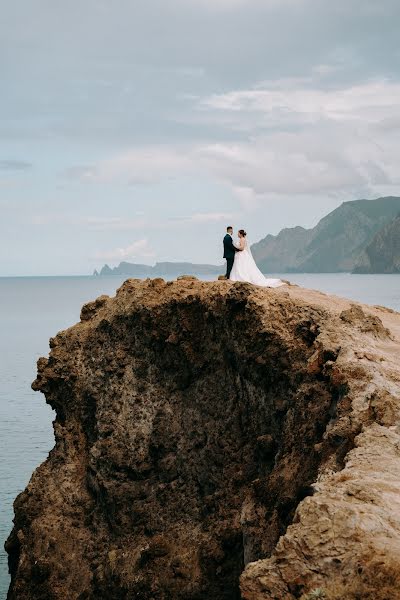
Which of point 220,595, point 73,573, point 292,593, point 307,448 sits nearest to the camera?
point 292,593

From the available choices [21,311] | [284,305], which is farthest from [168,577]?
[21,311]

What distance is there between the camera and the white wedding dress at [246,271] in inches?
1288

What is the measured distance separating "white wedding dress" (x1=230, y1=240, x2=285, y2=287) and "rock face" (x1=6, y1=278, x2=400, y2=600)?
102 inches

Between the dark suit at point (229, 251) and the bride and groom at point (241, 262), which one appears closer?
the bride and groom at point (241, 262)

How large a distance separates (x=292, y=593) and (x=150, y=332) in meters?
16.0

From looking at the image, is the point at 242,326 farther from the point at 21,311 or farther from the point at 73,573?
the point at 21,311

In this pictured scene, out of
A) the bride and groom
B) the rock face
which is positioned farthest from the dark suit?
the rock face

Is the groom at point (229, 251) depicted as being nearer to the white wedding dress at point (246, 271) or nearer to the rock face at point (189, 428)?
the white wedding dress at point (246, 271)

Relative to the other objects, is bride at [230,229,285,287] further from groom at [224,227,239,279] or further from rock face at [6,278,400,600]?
rock face at [6,278,400,600]

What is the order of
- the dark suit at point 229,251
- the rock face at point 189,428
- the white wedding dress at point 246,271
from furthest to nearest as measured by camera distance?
the dark suit at point 229,251 → the white wedding dress at point 246,271 → the rock face at point 189,428

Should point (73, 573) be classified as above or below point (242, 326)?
below

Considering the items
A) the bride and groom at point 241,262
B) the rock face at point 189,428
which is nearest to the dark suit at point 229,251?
the bride and groom at point 241,262

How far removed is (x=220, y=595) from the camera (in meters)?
23.0

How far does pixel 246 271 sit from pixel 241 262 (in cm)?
52
